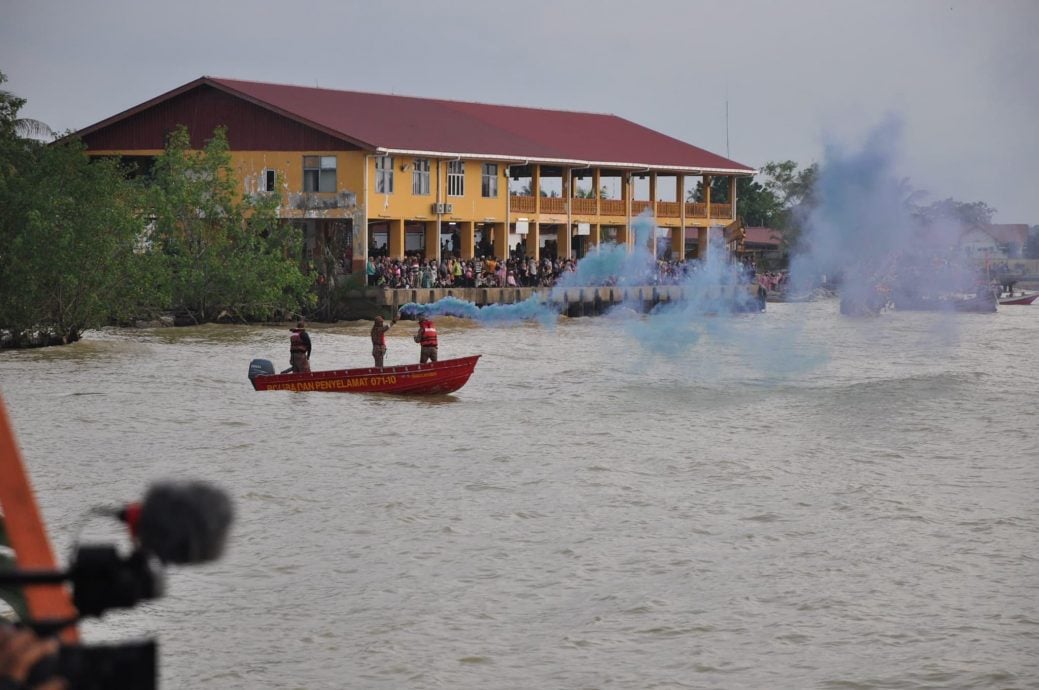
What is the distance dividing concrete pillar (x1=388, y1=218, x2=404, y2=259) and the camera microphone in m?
49.3

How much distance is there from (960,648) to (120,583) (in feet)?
33.7

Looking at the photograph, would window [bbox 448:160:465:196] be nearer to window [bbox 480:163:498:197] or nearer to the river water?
window [bbox 480:163:498:197]

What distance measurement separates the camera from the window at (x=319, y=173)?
50750 mm

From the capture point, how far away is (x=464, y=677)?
1140 cm

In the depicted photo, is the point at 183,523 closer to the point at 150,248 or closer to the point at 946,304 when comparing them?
the point at 150,248

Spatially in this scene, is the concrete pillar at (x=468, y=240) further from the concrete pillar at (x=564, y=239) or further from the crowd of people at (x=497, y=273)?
the concrete pillar at (x=564, y=239)

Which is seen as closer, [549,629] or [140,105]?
[549,629]

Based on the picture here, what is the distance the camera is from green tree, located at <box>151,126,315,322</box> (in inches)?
1832

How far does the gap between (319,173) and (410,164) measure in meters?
3.14

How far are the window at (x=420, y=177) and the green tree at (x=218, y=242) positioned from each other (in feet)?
16.2

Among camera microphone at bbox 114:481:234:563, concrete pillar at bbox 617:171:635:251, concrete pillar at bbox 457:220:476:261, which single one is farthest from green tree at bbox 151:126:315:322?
camera microphone at bbox 114:481:234:563

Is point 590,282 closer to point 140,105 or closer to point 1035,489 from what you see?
point 140,105

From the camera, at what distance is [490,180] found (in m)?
55.5

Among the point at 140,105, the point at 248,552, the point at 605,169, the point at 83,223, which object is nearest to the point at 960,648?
the point at 248,552
